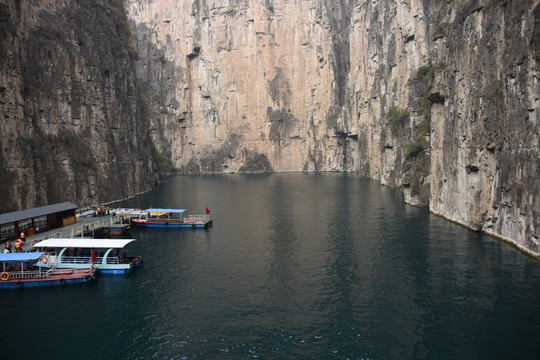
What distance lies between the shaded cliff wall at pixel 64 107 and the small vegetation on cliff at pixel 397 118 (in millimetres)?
50457

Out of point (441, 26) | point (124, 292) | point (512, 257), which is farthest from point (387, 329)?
point (441, 26)

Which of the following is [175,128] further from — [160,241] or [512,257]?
[512,257]

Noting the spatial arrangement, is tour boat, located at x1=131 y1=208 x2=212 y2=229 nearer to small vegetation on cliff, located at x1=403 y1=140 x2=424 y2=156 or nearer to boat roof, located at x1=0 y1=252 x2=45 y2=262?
boat roof, located at x1=0 y1=252 x2=45 y2=262

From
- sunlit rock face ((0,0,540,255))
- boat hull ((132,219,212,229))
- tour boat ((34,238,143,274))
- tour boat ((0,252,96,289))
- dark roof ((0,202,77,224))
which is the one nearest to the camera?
tour boat ((0,252,96,289))

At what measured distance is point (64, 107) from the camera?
6025 cm

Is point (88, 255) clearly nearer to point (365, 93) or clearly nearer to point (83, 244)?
point (83, 244)

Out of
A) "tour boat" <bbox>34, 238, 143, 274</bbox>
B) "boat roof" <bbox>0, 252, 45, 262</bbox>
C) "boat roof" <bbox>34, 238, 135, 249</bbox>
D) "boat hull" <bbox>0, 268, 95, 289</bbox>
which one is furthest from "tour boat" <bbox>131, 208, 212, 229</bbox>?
"boat roof" <bbox>0, 252, 45, 262</bbox>

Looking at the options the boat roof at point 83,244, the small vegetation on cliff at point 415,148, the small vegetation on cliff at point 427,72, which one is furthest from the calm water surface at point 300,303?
the small vegetation on cliff at point 427,72

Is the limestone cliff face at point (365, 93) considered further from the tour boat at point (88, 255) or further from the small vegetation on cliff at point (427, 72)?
the tour boat at point (88, 255)

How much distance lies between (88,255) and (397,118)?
6108cm

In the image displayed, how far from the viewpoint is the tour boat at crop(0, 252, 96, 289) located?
100 ft

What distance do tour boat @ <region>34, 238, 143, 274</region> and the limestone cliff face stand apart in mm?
31157

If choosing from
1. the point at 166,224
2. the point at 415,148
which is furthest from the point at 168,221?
the point at 415,148

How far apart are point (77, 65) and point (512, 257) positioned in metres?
61.3
